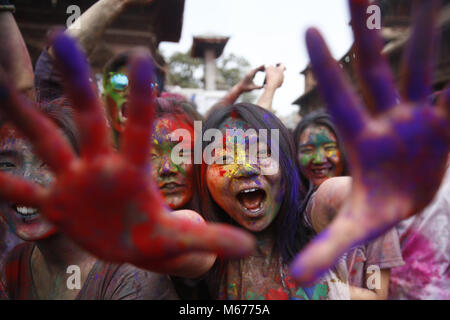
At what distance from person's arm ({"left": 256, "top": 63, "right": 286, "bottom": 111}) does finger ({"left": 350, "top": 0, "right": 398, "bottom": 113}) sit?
7.12 ft

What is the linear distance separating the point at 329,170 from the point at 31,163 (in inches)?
81.1

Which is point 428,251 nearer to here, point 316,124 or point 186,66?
point 316,124

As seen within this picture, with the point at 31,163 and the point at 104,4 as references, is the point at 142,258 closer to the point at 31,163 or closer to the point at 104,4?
the point at 31,163

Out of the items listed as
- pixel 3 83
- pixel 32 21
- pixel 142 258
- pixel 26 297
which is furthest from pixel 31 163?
pixel 32 21

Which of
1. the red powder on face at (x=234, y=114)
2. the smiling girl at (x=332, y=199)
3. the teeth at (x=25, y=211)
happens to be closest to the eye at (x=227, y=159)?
the red powder on face at (x=234, y=114)

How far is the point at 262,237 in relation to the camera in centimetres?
170

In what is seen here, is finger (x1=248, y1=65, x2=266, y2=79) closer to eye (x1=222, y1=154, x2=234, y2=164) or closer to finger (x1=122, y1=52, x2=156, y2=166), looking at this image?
eye (x1=222, y1=154, x2=234, y2=164)

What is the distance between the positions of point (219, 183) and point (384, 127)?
1.05 m

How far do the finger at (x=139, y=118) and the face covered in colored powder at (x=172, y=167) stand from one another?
132 cm

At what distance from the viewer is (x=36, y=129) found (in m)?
0.66

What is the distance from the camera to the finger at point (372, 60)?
2.16 feet

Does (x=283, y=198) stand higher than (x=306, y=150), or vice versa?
(x=306, y=150)

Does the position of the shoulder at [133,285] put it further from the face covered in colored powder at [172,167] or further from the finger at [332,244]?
the finger at [332,244]

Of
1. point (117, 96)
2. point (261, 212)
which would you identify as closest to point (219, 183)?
point (261, 212)
